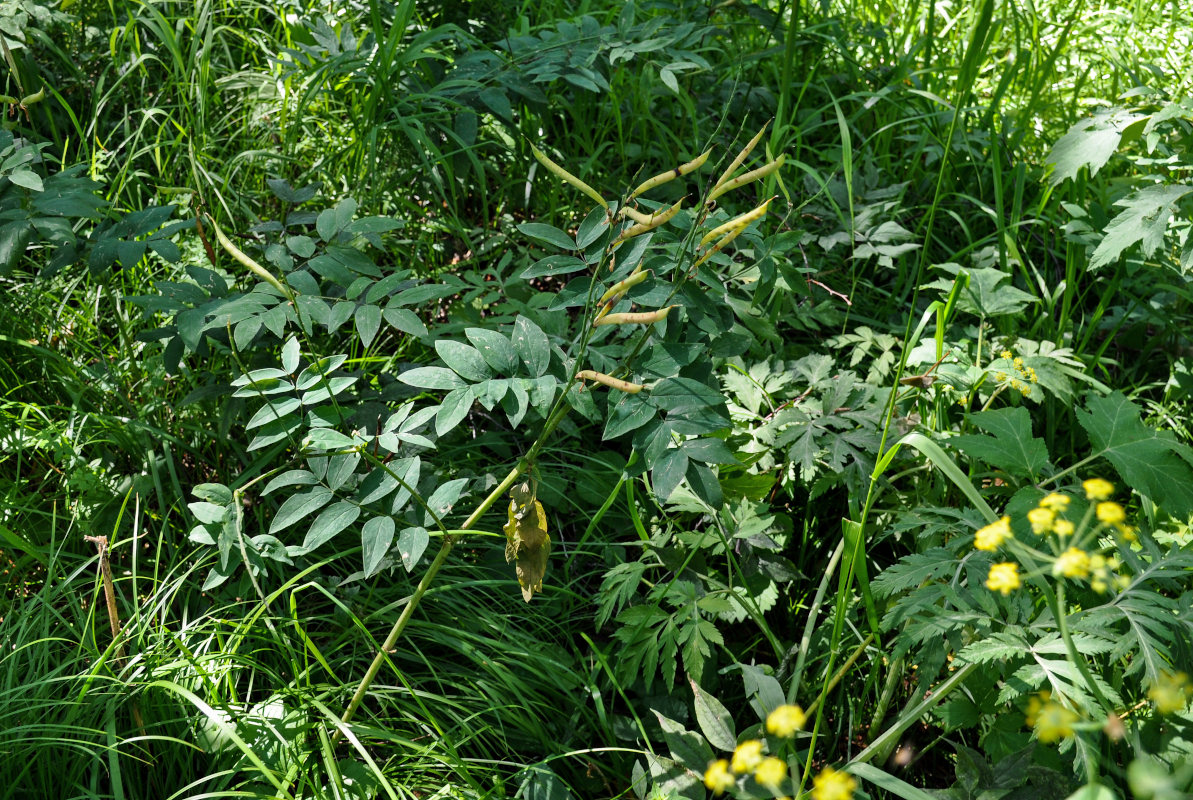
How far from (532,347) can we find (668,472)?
0.29 metres

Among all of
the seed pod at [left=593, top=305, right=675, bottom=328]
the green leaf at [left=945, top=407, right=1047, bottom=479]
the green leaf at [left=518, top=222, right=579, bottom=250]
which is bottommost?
the green leaf at [left=945, top=407, right=1047, bottom=479]

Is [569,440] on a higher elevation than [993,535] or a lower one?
lower

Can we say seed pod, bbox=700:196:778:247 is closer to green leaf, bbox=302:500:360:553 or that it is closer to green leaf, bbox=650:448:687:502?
green leaf, bbox=650:448:687:502

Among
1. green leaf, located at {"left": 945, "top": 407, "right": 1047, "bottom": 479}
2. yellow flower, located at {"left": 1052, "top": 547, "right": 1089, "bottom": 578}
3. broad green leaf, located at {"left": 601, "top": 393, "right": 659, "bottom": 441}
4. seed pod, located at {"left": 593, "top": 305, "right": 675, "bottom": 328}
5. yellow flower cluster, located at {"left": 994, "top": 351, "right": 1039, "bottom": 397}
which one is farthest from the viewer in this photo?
yellow flower cluster, located at {"left": 994, "top": 351, "right": 1039, "bottom": 397}

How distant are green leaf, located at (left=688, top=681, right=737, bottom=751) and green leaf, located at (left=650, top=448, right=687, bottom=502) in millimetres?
346

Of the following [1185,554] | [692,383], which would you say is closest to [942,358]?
[1185,554]

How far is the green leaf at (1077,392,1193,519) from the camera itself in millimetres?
1718

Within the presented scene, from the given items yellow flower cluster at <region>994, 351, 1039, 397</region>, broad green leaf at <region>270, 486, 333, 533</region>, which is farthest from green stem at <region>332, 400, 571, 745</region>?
yellow flower cluster at <region>994, 351, 1039, 397</region>

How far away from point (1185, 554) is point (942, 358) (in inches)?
28.7

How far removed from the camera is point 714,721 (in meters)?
1.44

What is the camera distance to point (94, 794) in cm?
147

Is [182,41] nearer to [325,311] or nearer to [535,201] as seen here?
[535,201]

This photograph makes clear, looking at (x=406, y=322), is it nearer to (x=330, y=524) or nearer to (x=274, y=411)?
(x=274, y=411)

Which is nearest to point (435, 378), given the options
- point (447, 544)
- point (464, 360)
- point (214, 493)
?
Result: point (464, 360)
